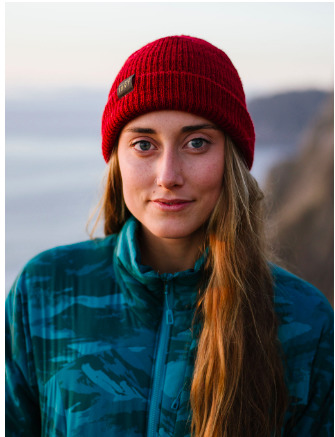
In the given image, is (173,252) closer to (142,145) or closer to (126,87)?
(142,145)

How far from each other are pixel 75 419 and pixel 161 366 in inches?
13.5

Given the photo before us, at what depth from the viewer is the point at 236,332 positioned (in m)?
1.80

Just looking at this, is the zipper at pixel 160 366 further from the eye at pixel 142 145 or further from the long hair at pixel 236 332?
the eye at pixel 142 145

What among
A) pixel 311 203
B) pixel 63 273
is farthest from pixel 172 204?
pixel 311 203

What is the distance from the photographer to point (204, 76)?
181 cm

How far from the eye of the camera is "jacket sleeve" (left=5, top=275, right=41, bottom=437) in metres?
1.84

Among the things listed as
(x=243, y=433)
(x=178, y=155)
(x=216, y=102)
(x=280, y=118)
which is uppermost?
(x=280, y=118)

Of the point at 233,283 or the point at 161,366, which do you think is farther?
the point at 233,283

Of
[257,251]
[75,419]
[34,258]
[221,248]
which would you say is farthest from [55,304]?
[257,251]

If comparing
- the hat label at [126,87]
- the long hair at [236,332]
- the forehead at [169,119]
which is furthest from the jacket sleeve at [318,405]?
the hat label at [126,87]

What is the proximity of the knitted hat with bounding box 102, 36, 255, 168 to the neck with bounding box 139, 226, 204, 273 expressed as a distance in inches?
15.7

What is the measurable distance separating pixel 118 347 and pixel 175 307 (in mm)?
244

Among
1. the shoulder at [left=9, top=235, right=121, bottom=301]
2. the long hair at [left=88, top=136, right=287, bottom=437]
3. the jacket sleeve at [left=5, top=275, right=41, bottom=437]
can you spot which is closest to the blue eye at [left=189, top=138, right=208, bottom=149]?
the long hair at [left=88, top=136, right=287, bottom=437]
